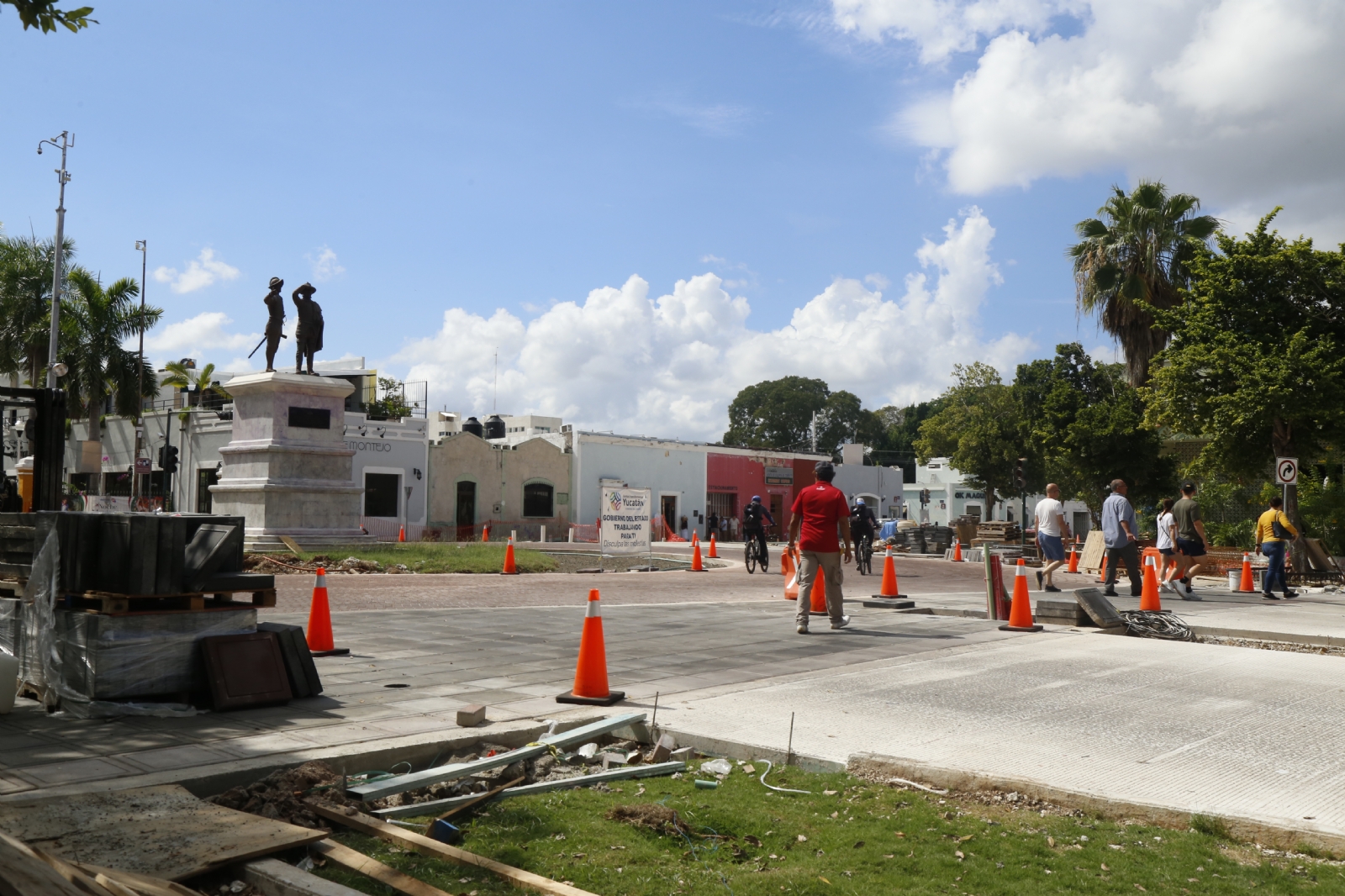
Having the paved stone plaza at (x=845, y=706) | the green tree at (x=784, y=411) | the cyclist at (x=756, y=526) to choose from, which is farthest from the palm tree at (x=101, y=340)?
the green tree at (x=784, y=411)

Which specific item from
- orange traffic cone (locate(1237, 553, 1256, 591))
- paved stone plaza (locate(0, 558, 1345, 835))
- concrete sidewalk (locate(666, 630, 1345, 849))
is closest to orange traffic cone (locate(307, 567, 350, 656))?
paved stone plaza (locate(0, 558, 1345, 835))

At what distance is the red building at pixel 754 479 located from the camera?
5609 cm

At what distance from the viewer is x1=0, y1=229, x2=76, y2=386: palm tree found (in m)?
40.4

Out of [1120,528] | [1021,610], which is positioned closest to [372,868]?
[1021,610]

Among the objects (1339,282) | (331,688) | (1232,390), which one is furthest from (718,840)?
(1339,282)

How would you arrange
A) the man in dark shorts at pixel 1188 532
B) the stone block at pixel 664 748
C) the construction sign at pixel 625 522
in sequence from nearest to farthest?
the stone block at pixel 664 748
the man in dark shorts at pixel 1188 532
the construction sign at pixel 625 522

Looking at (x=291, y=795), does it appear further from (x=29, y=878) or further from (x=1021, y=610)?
(x=1021, y=610)

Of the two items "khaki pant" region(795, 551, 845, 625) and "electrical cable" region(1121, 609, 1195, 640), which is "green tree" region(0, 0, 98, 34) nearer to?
"khaki pant" region(795, 551, 845, 625)

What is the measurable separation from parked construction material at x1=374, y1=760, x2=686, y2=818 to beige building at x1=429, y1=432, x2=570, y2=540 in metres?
38.8

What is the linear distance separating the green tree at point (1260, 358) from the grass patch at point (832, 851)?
1974cm

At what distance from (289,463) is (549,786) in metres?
21.0

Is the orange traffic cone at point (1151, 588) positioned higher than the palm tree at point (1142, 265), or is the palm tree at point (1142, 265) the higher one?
the palm tree at point (1142, 265)

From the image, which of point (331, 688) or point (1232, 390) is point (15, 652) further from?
point (1232, 390)

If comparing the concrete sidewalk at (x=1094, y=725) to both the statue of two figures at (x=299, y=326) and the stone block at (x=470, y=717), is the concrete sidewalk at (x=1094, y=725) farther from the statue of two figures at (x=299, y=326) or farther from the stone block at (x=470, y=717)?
the statue of two figures at (x=299, y=326)
